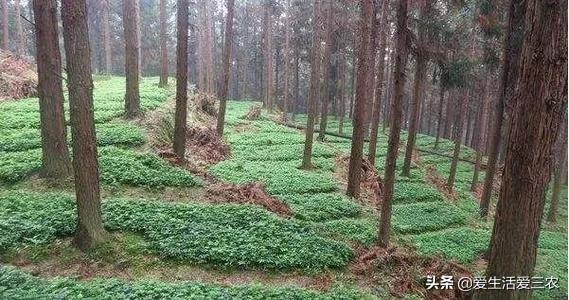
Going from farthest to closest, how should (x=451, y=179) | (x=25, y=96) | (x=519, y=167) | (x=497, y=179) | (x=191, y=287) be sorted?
1. (x=497, y=179)
2. (x=25, y=96)
3. (x=451, y=179)
4. (x=191, y=287)
5. (x=519, y=167)

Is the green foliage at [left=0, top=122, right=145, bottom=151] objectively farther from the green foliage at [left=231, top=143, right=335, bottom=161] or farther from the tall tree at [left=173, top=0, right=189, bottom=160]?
the green foliage at [left=231, top=143, right=335, bottom=161]

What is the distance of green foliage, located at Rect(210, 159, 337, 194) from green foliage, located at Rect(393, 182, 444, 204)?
9.29 feet

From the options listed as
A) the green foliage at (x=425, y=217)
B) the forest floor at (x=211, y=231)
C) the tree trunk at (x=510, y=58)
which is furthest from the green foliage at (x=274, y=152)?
the tree trunk at (x=510, y=58)

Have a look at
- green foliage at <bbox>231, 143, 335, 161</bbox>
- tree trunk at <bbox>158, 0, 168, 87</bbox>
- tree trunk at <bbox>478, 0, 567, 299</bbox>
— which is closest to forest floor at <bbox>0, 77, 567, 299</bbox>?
green foliage at <bbox>231, 143, 335, 161</bbox>

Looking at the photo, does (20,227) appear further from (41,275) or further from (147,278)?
(147,278)

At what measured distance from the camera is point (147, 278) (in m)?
8.38

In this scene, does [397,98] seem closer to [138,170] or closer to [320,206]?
[320,206]

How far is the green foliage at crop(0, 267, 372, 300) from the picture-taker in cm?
717

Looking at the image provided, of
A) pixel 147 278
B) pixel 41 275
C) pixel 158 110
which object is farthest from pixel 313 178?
pixel 41 275

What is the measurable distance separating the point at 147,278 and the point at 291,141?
16.7 metres

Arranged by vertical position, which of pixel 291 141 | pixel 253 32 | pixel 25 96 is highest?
pixel 253 32

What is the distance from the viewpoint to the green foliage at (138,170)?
12562 millimetres

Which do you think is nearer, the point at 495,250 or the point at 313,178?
the point at 495,250

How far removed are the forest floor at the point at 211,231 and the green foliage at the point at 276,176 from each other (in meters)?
0.08
